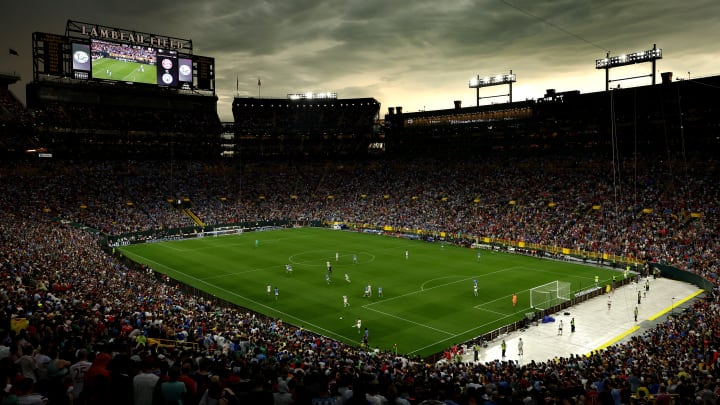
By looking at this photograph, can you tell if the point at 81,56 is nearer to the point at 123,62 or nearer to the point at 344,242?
the point at 123,62

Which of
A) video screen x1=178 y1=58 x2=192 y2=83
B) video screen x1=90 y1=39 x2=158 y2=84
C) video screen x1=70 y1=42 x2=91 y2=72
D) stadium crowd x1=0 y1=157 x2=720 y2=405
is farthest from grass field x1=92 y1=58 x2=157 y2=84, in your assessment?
stadium crowd x1=0 y1=157 x2=720 y2=405

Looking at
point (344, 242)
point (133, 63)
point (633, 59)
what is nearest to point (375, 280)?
point (344, 242)

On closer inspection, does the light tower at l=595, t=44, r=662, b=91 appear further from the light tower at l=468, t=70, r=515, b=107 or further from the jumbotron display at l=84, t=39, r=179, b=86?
the jumbotron display at l=84, t=39, r=179, b=86

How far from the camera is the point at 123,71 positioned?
3009 inches

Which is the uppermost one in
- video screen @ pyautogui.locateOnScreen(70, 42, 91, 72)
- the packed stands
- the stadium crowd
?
video screen @ pyautogui.locateOnScreen(70, 42, 91, 72)

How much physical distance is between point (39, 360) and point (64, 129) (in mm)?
84550

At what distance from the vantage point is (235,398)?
6.95 metres

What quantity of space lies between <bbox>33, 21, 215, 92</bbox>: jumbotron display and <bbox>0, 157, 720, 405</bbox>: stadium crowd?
1607 cm

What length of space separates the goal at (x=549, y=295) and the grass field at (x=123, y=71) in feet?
222

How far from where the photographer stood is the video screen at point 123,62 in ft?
244

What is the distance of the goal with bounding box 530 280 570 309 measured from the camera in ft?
117

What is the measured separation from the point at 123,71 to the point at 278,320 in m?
63.6

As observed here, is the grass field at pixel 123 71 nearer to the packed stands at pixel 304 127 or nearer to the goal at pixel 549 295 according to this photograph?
the packed stands at pixel 304 127

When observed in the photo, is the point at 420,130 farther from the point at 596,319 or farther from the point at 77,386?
the point at 77,386
